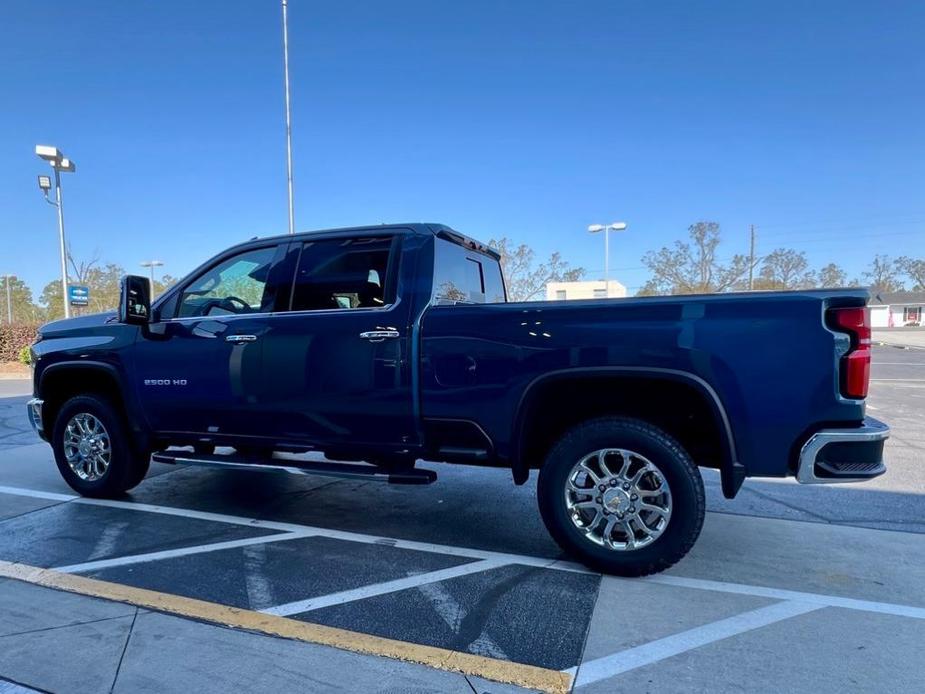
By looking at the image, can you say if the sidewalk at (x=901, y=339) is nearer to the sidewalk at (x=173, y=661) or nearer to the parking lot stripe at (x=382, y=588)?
the parking lot stripe at (x=382, y=588)

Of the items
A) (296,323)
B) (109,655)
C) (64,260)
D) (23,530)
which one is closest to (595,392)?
(296,323)

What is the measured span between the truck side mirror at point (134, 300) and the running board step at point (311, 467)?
3.54 ft

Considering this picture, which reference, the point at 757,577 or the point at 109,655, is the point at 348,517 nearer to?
the point at 109,655

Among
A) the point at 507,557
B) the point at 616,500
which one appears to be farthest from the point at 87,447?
the point at 616,500

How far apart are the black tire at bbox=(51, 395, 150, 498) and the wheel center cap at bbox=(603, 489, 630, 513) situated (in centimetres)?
385

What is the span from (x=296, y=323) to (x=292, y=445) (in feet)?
2.96

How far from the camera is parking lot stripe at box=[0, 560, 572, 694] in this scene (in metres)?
2.42

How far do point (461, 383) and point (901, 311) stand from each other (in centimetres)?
8446

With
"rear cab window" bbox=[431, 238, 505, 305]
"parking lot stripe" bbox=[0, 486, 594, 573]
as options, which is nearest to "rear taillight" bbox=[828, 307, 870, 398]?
"parking lot stripe" bbox=[0, 486, 594, 573]

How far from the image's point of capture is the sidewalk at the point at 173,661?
2.36m

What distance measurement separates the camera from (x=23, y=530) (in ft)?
13.9

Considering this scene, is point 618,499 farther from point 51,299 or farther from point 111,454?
point 51,299

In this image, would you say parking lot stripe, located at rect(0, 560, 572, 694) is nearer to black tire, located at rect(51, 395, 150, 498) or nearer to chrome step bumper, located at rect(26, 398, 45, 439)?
black tire, located at rect(51, 395, 150, 498)

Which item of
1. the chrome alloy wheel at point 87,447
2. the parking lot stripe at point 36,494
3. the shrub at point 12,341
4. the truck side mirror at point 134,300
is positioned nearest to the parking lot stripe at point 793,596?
the truck side mirror at point 134,300
